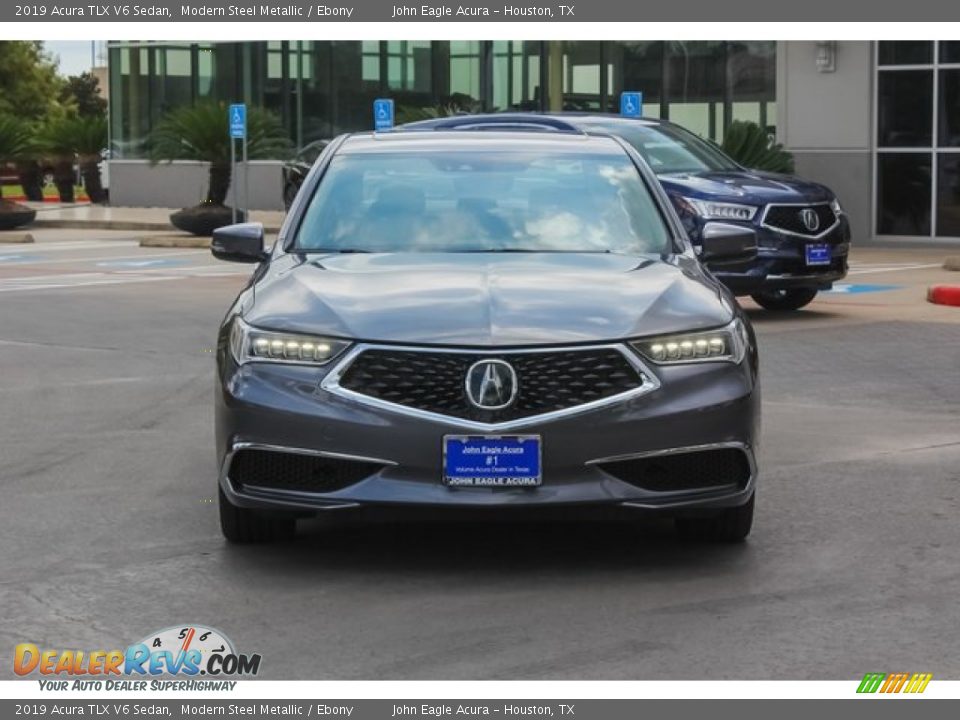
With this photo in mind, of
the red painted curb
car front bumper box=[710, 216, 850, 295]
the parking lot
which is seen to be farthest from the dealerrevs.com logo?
the red painted curb

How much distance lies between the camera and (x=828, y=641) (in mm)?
6277

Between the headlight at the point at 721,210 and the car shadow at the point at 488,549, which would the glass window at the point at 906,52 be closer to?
the headlight at the point at 721,210

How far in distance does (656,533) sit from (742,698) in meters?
2.43

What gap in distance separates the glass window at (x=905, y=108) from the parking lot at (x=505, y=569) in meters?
17.5

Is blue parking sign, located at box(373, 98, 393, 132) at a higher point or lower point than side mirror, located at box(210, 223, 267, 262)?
higher

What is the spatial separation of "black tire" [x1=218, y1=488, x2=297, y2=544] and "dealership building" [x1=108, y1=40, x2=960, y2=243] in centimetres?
2263

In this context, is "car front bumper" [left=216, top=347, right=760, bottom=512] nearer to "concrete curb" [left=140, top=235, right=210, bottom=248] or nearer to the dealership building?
the dealership building

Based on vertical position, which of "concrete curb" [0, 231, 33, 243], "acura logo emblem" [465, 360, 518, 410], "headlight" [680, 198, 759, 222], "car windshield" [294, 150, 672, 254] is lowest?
"concrete curb" [0, 231, 33, 243]

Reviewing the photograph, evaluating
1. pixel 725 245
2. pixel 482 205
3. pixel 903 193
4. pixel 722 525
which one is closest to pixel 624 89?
pixel 903 193

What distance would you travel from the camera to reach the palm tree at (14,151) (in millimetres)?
39125

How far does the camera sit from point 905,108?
29547 mm

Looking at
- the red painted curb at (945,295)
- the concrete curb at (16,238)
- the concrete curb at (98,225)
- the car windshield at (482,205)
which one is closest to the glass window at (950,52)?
the red painted curb at (945,295)

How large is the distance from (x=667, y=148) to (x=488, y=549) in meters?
11.1

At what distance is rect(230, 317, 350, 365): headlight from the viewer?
7195 mm
